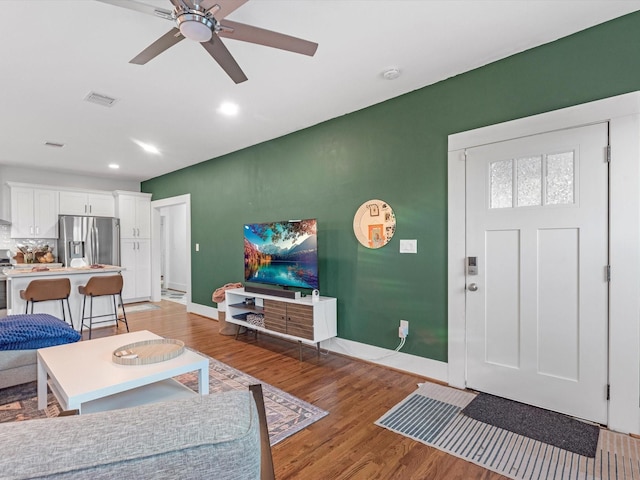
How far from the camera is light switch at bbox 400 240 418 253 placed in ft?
10.2

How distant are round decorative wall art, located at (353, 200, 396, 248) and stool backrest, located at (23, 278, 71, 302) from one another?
3.53 metres

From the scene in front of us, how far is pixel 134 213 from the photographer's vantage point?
22.5ft

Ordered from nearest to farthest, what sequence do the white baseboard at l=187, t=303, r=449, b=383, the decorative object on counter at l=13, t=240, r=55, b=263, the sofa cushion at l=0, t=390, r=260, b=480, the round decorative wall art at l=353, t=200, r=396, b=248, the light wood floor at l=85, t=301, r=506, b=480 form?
the sofa cushion at l=0, t=390, r=260, b=480 < the light wood floor at l=85, t=301, r=506, b=480 < the white baseboard at l=187, t=303, r=449, b=383 < the round decorative wall art at l=353, t=200, r=396, b=248 < the decorative object on counter at l=13, t=240, r=55, b=263

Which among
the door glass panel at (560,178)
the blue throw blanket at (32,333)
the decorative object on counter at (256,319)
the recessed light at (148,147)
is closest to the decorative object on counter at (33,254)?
the recessed light at (148,147)

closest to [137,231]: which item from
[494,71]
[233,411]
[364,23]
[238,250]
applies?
[238,250]

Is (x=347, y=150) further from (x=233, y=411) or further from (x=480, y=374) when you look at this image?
(x=233, y=411)

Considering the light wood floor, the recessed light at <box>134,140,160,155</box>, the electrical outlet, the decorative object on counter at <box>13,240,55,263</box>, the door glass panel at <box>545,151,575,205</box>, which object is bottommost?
the light wood floor

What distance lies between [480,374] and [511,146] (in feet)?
6.01

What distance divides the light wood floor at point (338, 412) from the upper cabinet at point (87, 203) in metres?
2.97

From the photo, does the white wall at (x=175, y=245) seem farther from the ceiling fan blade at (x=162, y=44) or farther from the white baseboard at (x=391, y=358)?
the ceiling fan blade at (x=162, y=44)

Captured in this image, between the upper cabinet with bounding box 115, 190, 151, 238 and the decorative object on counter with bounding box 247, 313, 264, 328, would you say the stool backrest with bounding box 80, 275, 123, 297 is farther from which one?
the upper cabinet with bounding box 115, 190, 151, 238

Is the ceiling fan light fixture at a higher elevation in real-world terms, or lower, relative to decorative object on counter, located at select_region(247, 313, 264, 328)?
higher

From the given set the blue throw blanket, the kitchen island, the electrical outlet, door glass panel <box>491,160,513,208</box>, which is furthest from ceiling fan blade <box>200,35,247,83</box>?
the kitchen island

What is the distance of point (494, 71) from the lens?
2.67m
